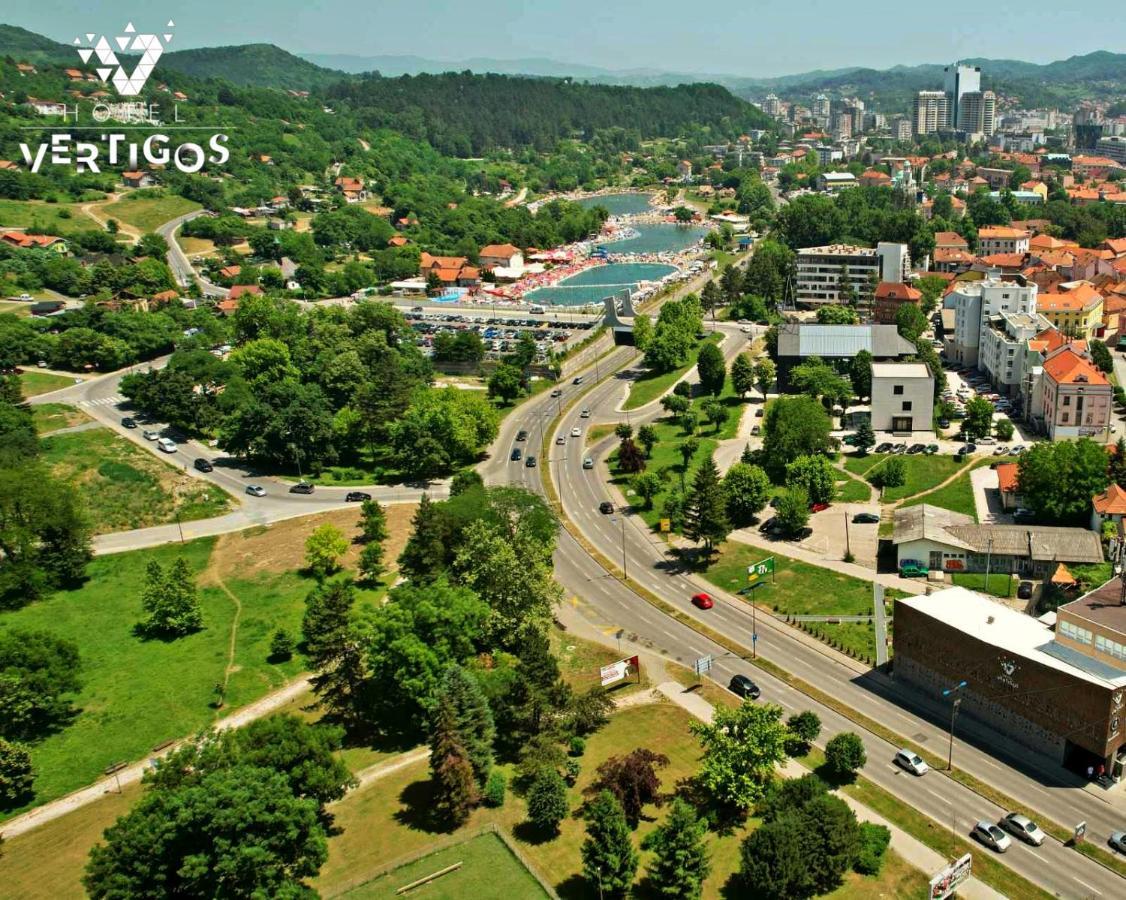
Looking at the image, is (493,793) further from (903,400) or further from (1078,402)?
(1078,402)

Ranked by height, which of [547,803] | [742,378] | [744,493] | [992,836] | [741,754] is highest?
[742,378]

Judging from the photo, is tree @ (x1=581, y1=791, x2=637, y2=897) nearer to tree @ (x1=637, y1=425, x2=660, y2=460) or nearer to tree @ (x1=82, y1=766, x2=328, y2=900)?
tree @ (x1=82, y1=766, x2=328, y2=900)

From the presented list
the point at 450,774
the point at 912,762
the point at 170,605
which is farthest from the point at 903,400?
the point at 170,605

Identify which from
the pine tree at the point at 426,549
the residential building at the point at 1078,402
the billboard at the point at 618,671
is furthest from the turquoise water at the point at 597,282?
the billboard at the point at 618,671

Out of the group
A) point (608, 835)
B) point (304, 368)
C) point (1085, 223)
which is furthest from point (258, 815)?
point (1085, 223)

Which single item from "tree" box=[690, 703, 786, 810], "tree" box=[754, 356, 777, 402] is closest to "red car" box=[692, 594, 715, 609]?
"tree" box=[690, 703, 786, 810]

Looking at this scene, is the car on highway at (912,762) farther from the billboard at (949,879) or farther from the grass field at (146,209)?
the grass field at (146,209)
